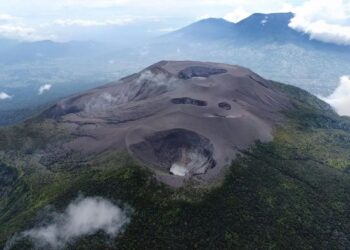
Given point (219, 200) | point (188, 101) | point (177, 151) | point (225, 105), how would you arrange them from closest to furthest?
point (219, 200) < point (177, 151) < point (225, 105) < point (188, 101)

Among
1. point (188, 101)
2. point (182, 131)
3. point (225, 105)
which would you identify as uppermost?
point (188, 101)

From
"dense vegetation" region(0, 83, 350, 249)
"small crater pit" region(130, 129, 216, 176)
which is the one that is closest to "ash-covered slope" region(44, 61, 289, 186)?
"small crater pit" region(130, 129, 216, 176)

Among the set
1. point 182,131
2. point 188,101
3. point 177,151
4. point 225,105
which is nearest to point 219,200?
point 177,151

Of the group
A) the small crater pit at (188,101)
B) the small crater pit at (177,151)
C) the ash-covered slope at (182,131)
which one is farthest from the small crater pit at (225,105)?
the small crater pit at (177,151)

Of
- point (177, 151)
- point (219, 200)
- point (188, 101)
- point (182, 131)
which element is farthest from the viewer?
point (188, 101)

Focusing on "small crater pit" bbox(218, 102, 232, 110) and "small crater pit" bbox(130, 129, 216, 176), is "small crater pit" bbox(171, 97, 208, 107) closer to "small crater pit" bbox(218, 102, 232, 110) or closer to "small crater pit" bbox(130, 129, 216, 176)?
"small crater pit" bbox(218, 102, 232, 110)

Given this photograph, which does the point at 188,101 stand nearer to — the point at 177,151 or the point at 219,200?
the point at 177,151

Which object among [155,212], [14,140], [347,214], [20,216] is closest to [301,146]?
[347,214]

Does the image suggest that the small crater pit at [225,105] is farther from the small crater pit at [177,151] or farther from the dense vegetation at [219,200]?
the small crater pit at [177,151]
